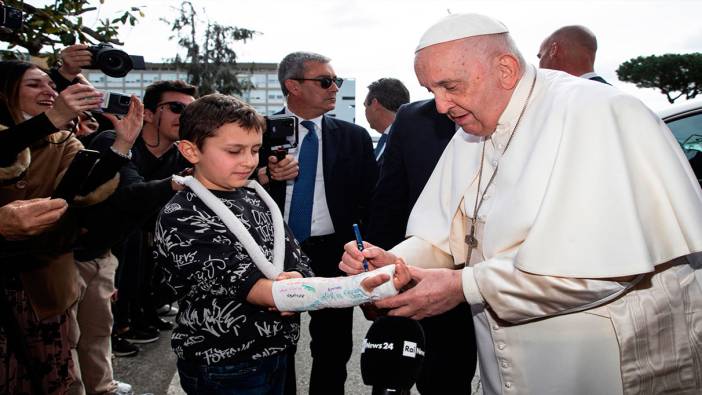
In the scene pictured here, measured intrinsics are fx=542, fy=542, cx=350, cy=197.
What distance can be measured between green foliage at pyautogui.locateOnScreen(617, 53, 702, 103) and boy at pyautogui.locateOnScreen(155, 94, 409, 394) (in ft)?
144

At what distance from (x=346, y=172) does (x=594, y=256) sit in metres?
2.36

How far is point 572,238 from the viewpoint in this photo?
1654 millimetres

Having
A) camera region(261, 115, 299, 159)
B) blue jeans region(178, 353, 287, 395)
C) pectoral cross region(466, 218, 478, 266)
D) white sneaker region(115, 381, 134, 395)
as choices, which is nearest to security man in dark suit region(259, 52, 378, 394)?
camera region(261, 115, 299, 159)

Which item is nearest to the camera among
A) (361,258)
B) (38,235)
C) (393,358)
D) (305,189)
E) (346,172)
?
(393,358)

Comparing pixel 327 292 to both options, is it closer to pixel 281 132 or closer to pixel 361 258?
pixel 361 258

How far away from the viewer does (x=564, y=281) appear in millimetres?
1661

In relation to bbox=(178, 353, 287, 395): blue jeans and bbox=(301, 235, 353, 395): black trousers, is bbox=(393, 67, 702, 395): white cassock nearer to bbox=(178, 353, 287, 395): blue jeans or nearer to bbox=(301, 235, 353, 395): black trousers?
bbox=(178, 353, 287, 395): blue jeans

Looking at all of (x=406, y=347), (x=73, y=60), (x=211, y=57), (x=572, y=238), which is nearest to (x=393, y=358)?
(x=406, y=347)

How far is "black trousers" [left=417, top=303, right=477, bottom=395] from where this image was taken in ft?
10.2

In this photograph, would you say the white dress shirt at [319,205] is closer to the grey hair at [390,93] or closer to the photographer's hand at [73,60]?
the photographer's hand at [73,60]

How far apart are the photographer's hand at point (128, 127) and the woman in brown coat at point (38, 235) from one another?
1 cm

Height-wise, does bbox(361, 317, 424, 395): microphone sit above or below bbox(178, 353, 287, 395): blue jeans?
above

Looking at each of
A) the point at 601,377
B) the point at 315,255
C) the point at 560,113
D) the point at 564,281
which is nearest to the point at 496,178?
the point at 560,113

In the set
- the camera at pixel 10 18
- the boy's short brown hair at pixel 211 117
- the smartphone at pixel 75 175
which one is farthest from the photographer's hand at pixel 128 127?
the boy's short brown hair at pixel 211 117
